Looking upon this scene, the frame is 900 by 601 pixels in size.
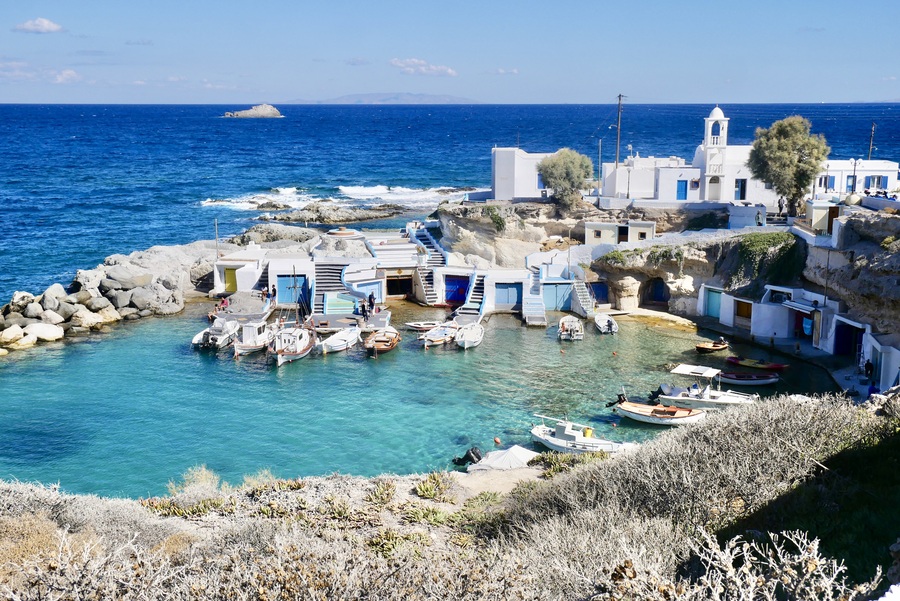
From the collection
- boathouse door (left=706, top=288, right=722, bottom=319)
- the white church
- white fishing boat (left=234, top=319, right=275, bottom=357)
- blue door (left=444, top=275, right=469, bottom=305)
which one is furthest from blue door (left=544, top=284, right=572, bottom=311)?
white fishing boat (left=234, top=319, right=275, bottom=357)

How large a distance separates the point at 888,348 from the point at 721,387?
595 centimetres

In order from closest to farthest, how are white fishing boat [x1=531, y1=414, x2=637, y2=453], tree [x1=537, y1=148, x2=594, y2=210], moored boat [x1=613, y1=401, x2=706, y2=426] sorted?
white fishing boat [x1=531, y1=414, x2=637, y2=453] → moored boat [x1=613, y1=401, x2=706, y2=426] → tree [x1=537, y1=148, x2=594, y2=210]

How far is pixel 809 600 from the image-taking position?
7852 millimetres

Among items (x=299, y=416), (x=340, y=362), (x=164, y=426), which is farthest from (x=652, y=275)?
(x=164, y=426)

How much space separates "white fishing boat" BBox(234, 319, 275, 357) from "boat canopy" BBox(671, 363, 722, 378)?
60.7ft

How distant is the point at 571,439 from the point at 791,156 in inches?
977

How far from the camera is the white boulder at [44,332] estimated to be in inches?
1478

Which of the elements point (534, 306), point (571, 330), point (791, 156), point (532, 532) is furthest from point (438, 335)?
point (532, 532)

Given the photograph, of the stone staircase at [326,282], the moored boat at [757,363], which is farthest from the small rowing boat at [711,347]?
the stone staircase at [326,282]

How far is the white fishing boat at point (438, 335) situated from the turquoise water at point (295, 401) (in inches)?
22.7

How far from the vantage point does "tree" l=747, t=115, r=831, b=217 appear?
4125cm

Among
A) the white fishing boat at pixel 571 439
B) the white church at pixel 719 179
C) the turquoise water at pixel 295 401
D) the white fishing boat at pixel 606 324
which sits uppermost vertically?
the white church at pixel 719 179

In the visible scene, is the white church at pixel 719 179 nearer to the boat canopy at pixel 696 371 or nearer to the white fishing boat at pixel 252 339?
the boat canopy at pixel 696 371

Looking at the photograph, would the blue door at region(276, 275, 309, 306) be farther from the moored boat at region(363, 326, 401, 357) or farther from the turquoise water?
the moored boat at region(363, 326, 401, 357)
